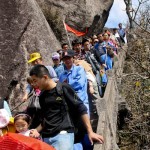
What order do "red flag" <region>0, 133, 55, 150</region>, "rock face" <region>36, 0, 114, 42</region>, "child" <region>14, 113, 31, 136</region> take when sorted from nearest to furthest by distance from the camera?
"red flag" <region>0, 133, 55, 150</region>
"child" <region>14, 113, 31, 136</region>
"rock face" <region>36, 0, 114, 42</region>

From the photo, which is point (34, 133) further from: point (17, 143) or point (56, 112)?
point (17, 143)

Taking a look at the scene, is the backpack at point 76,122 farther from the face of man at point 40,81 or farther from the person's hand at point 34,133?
the person's hand at point 34,133

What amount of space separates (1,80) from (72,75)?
11.8ft

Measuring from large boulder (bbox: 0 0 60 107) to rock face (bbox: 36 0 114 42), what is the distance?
217cm

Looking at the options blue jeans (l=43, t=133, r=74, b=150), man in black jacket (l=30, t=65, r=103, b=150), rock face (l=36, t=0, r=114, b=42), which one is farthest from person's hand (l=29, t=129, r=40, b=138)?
rock face (l=36, t=0, r=114, b=42)

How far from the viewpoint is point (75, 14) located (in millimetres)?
15758

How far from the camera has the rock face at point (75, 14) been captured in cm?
1337

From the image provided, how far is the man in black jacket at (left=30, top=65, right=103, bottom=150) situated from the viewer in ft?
12.5

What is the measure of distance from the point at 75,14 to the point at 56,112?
482 inches

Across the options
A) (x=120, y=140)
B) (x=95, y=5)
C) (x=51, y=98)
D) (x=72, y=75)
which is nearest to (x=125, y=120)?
(x=120, y=140)

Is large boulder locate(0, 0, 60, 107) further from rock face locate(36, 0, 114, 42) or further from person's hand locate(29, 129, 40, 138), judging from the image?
person's hand locate(29, 129, 40, 138)

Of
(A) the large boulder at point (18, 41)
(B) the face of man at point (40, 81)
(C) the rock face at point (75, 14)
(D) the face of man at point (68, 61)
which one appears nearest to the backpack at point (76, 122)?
(B) the face of man at point (40, 81)

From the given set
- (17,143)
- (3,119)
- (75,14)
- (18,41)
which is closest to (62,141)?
(3,119)

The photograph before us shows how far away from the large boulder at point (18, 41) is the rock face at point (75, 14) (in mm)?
2174
